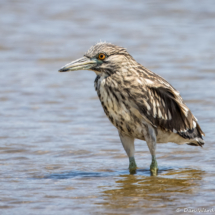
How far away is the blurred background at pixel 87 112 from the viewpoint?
647 cm

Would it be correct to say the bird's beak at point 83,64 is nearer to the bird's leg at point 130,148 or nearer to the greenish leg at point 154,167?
the bird's leg at point 130,148

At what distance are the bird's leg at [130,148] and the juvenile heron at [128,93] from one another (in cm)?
2

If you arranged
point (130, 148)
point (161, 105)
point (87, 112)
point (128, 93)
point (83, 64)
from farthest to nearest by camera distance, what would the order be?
point (87, 112) < point (130, 148) < point (161, 105) < point (83, 64) < point (128, 93)

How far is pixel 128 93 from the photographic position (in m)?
6.91

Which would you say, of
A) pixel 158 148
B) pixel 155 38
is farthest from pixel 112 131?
pixel 155 38

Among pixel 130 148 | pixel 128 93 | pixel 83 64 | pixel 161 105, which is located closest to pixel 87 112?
pixel 130 148

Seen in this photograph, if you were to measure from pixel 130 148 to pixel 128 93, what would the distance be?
0.95 metres

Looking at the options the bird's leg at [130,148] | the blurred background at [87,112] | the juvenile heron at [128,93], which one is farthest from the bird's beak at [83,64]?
the blurred background at [87,112]

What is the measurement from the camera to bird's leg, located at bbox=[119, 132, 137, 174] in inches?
292

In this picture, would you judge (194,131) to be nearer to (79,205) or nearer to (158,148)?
(158,148)

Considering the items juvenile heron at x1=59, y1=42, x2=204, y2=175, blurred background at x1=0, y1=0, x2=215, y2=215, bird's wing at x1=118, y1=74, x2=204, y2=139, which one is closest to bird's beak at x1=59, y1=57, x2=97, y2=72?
juvenile heron at x1=59, y1=42, x2=204, y2=175

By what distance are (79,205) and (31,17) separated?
46.0ft

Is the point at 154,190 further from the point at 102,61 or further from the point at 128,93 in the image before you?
the point at 102,61

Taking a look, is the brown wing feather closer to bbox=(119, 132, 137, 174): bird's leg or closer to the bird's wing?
the bird's wing
